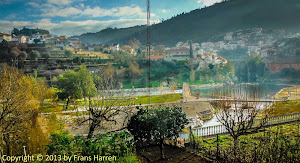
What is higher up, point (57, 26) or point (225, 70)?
point (57, 26)

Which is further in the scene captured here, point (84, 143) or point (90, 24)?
point (90, 24)

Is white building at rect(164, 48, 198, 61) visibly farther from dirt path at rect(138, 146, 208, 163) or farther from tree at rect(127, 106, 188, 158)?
tree at rect(127, 106, 188, 158)

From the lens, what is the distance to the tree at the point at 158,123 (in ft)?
7.12

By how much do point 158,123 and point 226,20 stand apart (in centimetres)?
4127

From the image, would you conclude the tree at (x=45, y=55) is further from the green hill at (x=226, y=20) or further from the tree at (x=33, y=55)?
the green hill at (x=226, y=20)

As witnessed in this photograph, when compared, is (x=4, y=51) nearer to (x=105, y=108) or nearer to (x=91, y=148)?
(x=105, y=108)

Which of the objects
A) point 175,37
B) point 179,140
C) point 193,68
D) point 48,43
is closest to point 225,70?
point 193,68

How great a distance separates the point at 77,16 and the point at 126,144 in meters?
6.41

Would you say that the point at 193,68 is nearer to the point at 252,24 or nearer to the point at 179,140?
the point at 252,24

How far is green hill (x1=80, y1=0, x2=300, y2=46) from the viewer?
3095 cm

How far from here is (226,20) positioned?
1548 inches

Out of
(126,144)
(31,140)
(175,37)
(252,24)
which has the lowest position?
(31,140)

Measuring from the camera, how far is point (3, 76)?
13.3 feet

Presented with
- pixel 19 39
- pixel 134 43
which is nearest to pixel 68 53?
pixel 19 39
